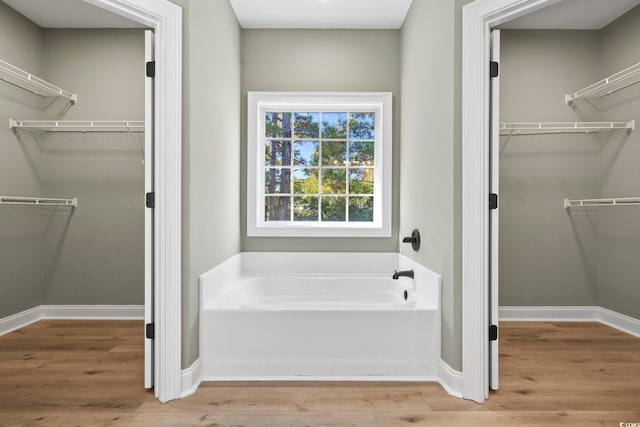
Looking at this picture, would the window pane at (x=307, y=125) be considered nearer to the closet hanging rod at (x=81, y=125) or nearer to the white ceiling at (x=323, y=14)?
the white ceiling at (x=323, y=14)

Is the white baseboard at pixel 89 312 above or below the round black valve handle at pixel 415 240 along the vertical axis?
below

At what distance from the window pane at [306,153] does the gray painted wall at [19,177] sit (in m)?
2.29

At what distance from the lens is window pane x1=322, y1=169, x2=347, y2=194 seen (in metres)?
3.50

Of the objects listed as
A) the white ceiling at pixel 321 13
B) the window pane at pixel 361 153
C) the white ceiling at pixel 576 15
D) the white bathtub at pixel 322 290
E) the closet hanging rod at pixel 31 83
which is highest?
the white ceiling at pixel 576 15

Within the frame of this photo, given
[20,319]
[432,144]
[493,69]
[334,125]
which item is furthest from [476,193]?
[20,319]

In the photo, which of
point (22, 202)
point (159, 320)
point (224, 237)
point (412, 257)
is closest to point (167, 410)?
point (159, 320)

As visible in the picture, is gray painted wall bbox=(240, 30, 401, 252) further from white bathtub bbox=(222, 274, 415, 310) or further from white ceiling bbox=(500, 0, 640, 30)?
white ceiling bbox=(500, 0, 640, 30)

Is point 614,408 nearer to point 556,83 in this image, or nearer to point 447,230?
point 447,230

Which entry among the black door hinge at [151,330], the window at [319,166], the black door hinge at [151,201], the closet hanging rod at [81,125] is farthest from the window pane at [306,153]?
the black door hinge at [151,330]

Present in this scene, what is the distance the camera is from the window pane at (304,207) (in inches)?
138

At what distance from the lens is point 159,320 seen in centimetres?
198

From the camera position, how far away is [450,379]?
6.79 ft

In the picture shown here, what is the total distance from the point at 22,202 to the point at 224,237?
173 centimetres

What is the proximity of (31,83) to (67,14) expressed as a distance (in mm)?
665
